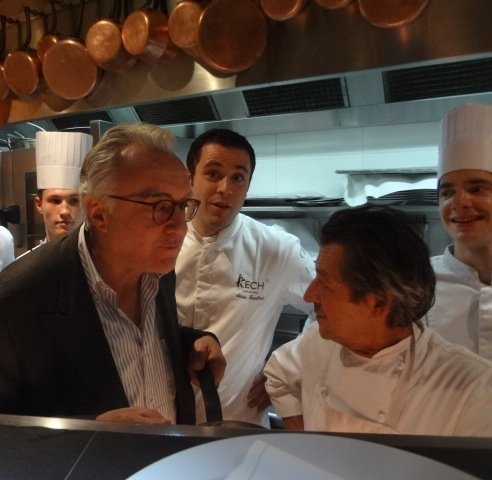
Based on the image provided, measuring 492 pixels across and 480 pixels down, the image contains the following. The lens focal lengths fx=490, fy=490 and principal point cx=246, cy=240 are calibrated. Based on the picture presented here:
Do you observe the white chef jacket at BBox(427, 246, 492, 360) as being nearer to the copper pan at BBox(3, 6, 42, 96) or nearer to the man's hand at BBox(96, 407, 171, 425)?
the man's hand at BBox(96, 407, 171, 425)

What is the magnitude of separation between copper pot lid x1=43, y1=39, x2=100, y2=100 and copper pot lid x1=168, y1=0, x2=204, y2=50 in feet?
1.69

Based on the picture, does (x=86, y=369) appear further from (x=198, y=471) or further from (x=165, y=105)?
(x=165, y=105)

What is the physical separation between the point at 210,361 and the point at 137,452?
27.0 inches

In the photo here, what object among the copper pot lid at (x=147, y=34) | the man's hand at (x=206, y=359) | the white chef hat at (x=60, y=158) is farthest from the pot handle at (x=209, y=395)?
the copper pot lid at (x=147, y=34)

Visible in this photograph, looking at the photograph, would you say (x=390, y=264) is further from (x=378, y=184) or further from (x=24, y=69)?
(x=24, y=69)

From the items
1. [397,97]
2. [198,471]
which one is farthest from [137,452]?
[397,97]

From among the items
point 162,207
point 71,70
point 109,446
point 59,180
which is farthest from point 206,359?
point 71,70

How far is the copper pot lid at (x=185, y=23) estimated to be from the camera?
1.92 meters

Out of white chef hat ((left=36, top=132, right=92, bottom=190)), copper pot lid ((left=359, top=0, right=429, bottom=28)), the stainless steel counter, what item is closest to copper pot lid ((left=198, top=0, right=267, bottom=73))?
copper pot lid ((left=359, top=0, right=429, bottom=28))

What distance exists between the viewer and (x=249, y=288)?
1635 millimetres

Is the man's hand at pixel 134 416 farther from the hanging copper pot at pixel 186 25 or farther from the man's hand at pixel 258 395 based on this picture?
the hanging copper pot at pixel 186 25

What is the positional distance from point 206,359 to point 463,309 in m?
0.70

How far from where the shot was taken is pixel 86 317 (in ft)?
3.14

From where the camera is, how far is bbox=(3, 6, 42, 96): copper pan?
99.4 inches
